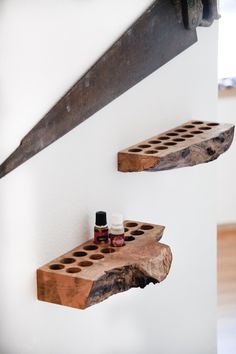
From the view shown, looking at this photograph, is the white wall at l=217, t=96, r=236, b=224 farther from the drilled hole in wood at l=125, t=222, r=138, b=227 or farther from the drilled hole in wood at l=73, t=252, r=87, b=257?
the drilled hole in wood at l=73, t=252, r=87, b=257

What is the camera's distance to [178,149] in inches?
61.4

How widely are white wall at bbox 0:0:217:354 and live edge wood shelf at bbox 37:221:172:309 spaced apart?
0.14 ft

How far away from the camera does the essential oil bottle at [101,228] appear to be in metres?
1.49

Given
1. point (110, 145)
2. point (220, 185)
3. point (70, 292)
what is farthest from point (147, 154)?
point (220, 185)

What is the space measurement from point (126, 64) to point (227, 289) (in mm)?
1524

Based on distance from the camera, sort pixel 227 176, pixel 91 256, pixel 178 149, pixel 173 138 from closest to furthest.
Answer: pixel 91 256, pixel 178 149, pixel 173 138, pixel 227 176

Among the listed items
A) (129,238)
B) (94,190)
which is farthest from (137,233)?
(94,190)

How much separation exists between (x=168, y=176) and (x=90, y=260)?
41 centimetres

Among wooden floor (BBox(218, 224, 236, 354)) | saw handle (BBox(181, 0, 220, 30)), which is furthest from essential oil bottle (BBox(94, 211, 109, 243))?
wooden floor (BBox(218, 224, 236, 354))

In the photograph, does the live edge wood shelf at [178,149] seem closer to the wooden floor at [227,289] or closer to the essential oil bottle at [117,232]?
the essential oil bottle at [117,232]

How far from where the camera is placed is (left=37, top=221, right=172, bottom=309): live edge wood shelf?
133 cm

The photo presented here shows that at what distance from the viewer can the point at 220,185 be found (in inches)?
128

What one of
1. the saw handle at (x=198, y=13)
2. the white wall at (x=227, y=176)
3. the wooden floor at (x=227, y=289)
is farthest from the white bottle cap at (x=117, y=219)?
the white wall at (x=227, y=176)

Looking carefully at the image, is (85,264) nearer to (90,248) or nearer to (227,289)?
(90,248)
